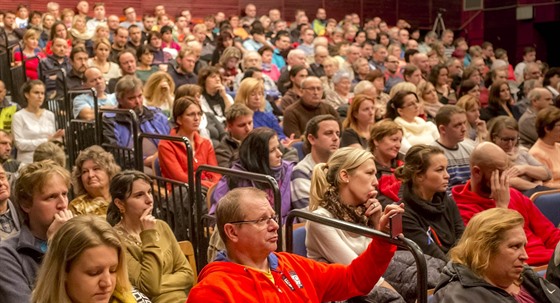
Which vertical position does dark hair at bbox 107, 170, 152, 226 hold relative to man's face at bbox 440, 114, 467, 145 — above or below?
above

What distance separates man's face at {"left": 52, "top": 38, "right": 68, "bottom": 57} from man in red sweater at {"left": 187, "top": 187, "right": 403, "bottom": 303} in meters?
5.62

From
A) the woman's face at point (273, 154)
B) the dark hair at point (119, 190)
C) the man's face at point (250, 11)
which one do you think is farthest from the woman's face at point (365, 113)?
the man's face at point (250, 11)

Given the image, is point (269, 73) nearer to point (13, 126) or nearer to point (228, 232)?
point (13, 126)

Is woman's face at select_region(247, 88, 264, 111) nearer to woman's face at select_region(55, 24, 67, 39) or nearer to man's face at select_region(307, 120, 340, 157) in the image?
man's face at select_region(307, 120, 340, 157)

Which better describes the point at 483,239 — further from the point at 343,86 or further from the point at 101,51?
the point at 101,51

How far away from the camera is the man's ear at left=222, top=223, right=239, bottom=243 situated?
236cm

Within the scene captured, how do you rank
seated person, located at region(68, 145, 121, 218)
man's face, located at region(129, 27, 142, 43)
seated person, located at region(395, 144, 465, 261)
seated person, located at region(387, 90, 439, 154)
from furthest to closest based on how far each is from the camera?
1. man's face, located at region(129, 27, 142, 43)
2. seated person, located at region(387, 90, 439, 154)
3. seated person, located at region(68, 145, 121, 218)
4. seated person, located at region(395, 144, 465, 261)

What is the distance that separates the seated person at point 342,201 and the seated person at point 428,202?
1.05 feet

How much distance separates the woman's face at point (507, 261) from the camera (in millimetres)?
2535

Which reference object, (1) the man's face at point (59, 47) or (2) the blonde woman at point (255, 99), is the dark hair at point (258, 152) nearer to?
(2) the blonde woman at point (255, 99)

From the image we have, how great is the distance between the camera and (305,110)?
20.1 ft

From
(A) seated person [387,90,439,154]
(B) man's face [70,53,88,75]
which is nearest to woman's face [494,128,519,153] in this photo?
(A) seated person [387,90,439,154]

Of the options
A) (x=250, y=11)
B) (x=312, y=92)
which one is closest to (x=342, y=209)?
(x=312, y=92)

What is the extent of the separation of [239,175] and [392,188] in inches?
35.4
